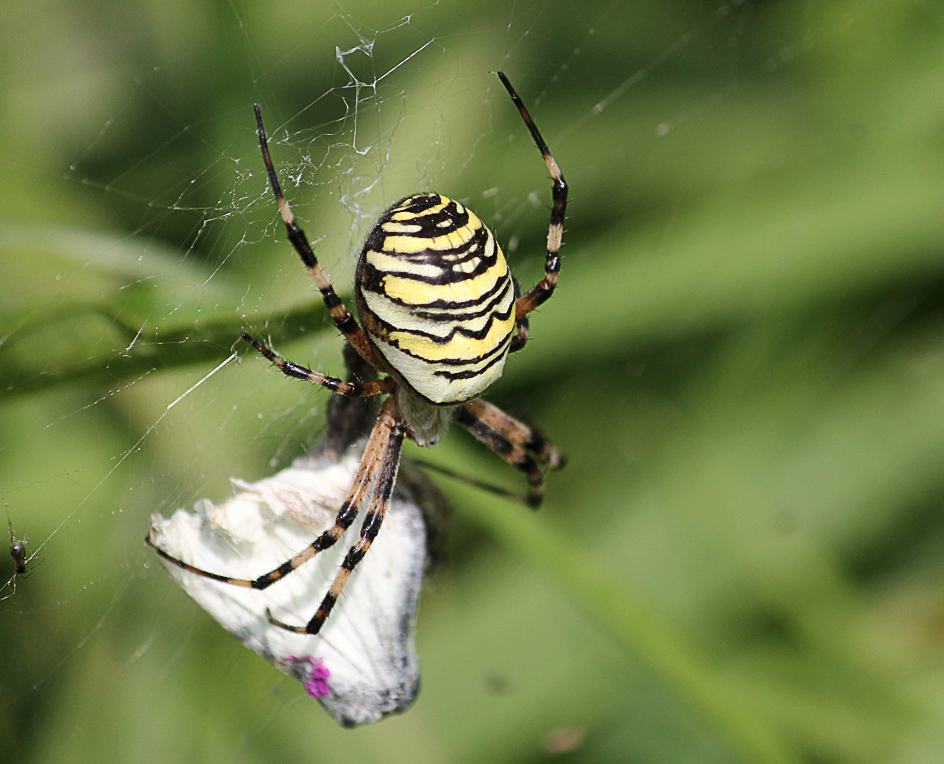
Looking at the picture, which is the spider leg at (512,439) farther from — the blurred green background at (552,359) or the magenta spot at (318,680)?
the magenta spot at (318,680)

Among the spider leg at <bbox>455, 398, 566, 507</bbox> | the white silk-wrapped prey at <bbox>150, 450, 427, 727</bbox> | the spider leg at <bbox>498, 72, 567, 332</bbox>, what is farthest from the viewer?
the spider leg at <bbox>455, 398, 566, 507</bbox>

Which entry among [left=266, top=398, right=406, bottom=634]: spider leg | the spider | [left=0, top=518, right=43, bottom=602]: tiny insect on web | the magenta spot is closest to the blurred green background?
[left=0, top=518, right=43, bottom=602]: tiny insect on web

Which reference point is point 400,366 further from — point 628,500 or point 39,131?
point 628,500

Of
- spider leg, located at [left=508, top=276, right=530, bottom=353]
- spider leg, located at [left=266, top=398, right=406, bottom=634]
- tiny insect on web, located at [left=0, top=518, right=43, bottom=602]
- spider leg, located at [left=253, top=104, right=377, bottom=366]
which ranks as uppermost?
spider leg, located at [left=253, top=104, right=377, bottom=366]

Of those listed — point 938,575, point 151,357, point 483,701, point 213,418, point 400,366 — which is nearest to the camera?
point 151,357

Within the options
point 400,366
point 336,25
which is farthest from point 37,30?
point 400,366

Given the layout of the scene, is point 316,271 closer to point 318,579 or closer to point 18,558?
point 318,579

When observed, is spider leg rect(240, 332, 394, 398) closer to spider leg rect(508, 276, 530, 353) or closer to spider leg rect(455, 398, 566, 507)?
spider leg rect(508, 276, 530, 353)
